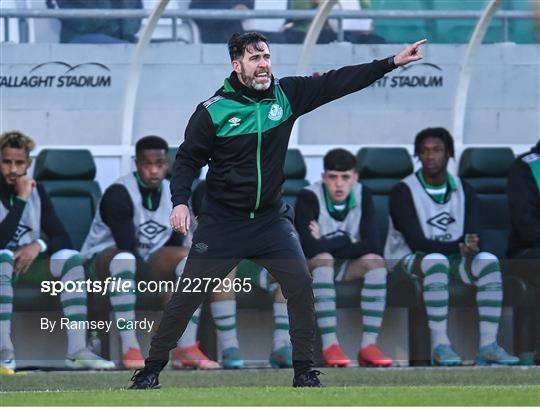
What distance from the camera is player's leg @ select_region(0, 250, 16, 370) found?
10.2 meters

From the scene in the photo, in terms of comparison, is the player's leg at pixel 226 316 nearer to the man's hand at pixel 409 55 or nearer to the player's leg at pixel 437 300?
the player's leg at pixel 437 300

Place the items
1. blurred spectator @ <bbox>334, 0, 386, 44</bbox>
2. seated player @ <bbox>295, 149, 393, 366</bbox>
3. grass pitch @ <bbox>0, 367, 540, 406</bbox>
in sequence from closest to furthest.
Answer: grass pitch @ <bbox>0, 367, 540, 406</bbox> → seated player @ <bbox>295, 149, 393, 366</bbox> → blurred spectator @ <bbox>334, 0, 386, 44</bbox>

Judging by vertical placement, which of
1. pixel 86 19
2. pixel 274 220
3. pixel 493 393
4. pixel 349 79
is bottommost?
pixel 493 393

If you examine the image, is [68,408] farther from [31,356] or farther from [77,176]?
[77,176]

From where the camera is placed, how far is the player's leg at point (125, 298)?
10250mm

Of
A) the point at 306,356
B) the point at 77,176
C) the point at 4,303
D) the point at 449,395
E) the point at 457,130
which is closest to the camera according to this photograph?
the point at 449,395

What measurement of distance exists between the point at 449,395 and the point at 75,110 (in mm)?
5204

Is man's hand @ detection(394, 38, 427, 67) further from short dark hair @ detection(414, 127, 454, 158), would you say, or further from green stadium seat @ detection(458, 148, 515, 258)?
green stadium seat @ detection(458, 148, 515, 258)

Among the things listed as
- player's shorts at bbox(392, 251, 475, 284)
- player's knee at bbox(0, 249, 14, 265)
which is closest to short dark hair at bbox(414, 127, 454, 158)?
player's shorts at bbox(392, 251, 475, 284)

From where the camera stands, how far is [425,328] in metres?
10.8

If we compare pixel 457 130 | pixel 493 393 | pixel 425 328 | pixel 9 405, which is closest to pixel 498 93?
pixel 457 130

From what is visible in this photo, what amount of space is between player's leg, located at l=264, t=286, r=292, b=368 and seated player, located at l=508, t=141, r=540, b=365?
1.61m

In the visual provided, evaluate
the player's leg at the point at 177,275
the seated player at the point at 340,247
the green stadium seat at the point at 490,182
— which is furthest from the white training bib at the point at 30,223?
the green stadium seat at the point at 490,182

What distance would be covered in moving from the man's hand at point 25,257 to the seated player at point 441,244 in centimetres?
228
